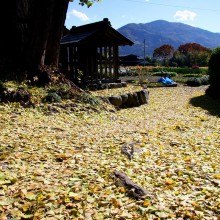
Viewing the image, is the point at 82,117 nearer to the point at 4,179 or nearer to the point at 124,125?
the point at 124,125

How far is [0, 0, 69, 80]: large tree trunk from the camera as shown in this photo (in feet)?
32.2

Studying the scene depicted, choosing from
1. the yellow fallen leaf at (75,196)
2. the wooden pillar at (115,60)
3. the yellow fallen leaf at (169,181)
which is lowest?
the yellow fallen leaf at (169,181)

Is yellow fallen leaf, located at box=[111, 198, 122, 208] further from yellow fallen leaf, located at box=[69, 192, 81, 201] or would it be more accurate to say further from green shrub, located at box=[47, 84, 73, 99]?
green shrub, located at box=[47, 84, 73, 99]

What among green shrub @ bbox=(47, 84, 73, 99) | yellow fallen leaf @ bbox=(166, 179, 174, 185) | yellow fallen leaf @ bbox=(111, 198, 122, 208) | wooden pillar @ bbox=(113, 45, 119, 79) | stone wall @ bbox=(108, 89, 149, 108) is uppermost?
wooden pillar @ bbox=(113, 45, 119, 79)

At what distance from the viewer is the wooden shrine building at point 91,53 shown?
14312 mm

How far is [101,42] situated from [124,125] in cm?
750

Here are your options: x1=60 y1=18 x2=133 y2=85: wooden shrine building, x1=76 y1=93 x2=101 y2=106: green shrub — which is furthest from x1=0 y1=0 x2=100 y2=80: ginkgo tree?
x1=60 y1=18 x2=133 y2=85: wooden shrine building

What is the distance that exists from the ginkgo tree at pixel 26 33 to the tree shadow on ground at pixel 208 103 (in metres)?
7.42

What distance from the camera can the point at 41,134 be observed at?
6523 millimetres

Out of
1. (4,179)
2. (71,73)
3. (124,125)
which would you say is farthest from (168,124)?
(71,73)

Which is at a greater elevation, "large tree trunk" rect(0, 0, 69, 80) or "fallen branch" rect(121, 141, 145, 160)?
"large tree trunk" rect(0, 0, 69, 80)

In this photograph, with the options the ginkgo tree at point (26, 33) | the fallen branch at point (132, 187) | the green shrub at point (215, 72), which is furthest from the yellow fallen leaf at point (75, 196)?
the green shrub at point (215, 72)

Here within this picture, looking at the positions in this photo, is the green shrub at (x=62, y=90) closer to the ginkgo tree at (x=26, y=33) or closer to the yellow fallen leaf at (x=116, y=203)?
the ginkgo tree at (x=26, y=33)

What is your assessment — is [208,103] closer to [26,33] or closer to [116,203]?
[26,33]
